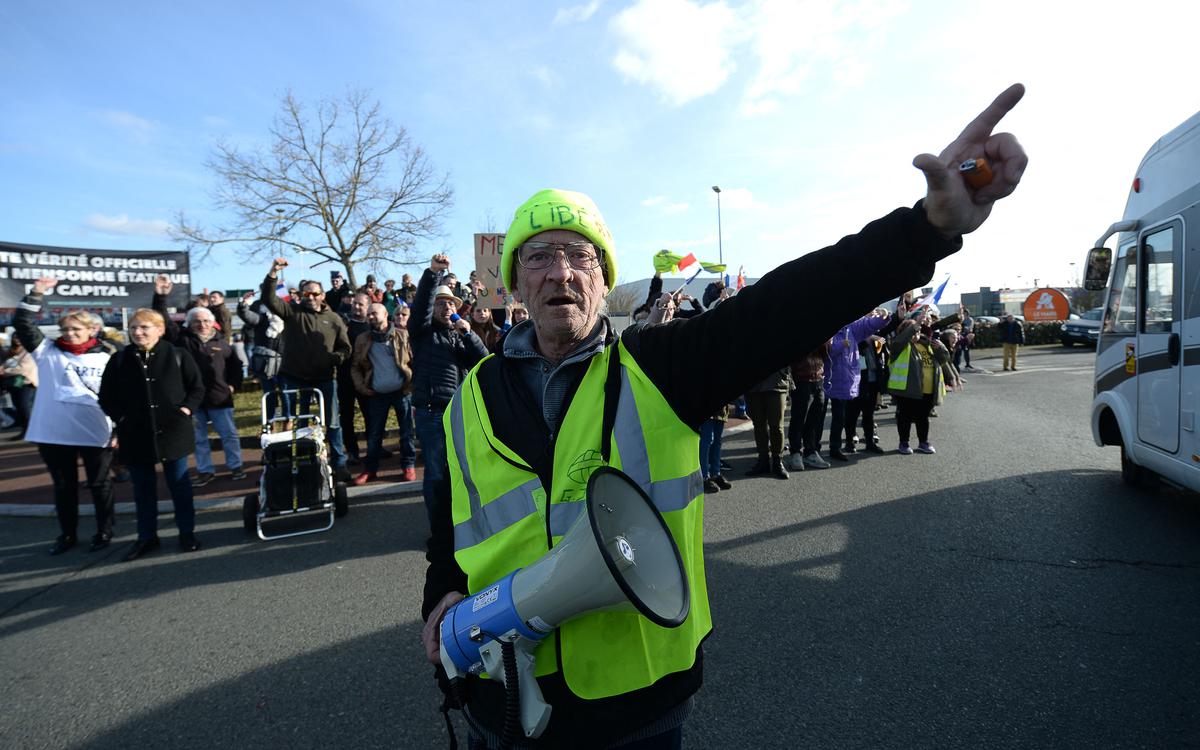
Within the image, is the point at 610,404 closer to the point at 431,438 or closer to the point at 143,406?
the point at 431,438

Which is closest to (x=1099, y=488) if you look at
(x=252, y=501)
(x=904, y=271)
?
(x=904, y=271)

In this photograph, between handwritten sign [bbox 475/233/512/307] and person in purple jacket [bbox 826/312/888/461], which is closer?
person in purple jacket [bbox 826/312/888/461]

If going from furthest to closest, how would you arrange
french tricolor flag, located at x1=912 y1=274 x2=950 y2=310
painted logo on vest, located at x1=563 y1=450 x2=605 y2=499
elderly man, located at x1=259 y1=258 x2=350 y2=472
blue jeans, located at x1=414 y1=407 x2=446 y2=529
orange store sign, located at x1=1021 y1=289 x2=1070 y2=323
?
orange store sign, located at x1=1021 y1=289 x2=1070 y2=323 → french tricolor flag, located at x1=912 y1=274 x2=950 y2=310 → elderly man, located at x1=259 y1=258 x2=350 y2=472 → blue jeans, located at x1=414 y1=407 x2=446 y2=529 → painted logo on vest, located at x1=563 y1=450 x2=605 y2=499

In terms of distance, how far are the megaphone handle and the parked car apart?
31.0 meters

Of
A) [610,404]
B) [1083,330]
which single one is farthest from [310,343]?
[1083,330]

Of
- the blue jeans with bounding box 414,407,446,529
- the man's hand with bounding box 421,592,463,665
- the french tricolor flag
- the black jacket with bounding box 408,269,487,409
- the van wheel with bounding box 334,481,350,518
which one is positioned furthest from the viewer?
the french tricolor flag

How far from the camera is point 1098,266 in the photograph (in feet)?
19.0

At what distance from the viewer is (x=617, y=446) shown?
4.45ft

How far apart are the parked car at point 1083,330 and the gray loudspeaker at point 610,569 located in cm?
3087

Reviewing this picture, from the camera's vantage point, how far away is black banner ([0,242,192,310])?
12250 millimetres

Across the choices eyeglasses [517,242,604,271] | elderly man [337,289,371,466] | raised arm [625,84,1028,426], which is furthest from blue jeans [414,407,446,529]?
raised arm [625,84,1028,426]

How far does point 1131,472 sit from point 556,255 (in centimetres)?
701

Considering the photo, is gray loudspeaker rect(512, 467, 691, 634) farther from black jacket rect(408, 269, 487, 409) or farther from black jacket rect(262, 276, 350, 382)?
black jacket rect(262, 276, 350, 382)

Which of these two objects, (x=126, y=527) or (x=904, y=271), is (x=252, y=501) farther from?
(x=904, y=271)
